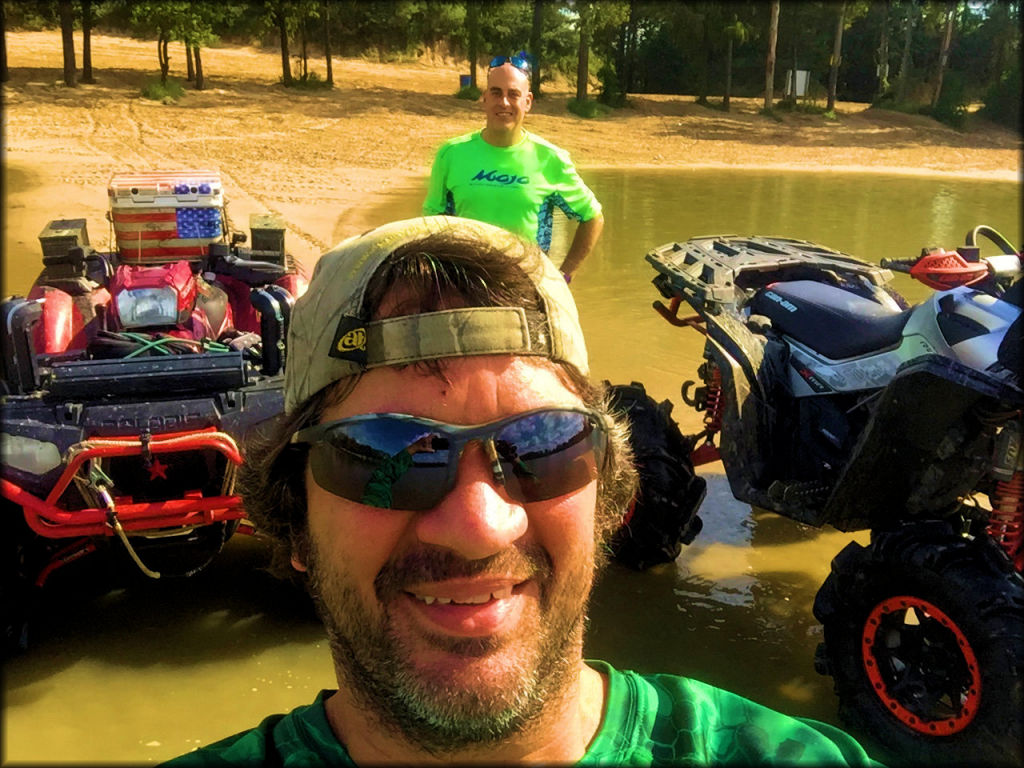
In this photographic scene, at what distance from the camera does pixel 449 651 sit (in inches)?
51.8

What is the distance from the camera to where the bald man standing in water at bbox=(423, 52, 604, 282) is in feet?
14.4

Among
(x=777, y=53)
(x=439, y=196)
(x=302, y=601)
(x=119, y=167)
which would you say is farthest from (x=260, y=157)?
(x=777, y=53)

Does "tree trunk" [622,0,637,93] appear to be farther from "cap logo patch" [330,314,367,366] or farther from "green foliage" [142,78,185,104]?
"cap logo patch" [330,314,367,366]

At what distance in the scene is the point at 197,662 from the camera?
3416mm

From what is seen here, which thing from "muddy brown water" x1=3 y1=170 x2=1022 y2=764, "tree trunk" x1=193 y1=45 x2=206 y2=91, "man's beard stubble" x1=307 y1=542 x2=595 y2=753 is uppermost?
"tree trunk" x1=193 y1=45 x2=206 y2=91

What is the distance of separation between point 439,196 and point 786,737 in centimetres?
352

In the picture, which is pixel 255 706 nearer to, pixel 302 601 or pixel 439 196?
pixel 302 601

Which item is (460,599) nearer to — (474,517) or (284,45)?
(474,517)

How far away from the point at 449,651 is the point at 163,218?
487 cm

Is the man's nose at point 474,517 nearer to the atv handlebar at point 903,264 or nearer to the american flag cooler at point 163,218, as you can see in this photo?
the atv handlebar at point 903,264

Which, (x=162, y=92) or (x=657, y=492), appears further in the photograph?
(x=162, y=92)

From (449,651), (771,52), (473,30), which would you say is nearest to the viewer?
(449,651)

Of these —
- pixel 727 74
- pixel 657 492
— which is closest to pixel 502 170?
pixel 657 492

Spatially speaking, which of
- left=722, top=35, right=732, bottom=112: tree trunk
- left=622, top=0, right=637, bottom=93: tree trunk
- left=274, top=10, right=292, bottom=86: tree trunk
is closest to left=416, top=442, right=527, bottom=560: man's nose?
left=274, top=10, right=292, bottom=86: tree trunk
